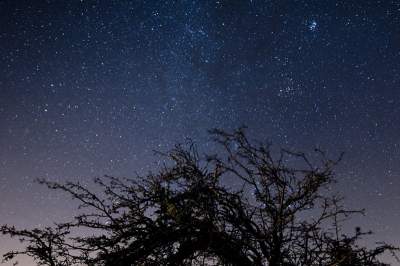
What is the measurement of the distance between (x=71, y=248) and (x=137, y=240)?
0.98 meters

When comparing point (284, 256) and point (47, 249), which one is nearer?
point (47, 249)

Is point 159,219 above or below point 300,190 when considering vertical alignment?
below

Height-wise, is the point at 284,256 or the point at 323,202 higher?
the point at 323,202

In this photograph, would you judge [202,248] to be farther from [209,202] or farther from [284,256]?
[284,256]

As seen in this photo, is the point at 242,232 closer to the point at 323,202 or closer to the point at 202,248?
the point at 202,248

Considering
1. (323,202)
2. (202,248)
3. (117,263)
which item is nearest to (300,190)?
(323,202)

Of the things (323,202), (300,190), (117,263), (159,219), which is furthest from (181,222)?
(323,202)

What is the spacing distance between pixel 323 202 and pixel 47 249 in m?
4.71

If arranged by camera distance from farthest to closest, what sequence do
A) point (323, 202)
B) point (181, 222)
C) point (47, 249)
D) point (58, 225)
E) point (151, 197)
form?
point (323, 202)
point (151, 197)
point (58, 225)
point (181, 222)
point (47, 249)

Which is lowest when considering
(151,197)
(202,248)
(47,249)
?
(47,249)

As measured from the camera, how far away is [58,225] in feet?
21.0

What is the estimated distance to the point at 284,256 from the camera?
677cm

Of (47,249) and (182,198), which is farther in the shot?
(182,198)

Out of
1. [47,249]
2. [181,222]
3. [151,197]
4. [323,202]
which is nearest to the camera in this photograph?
[47,249]
